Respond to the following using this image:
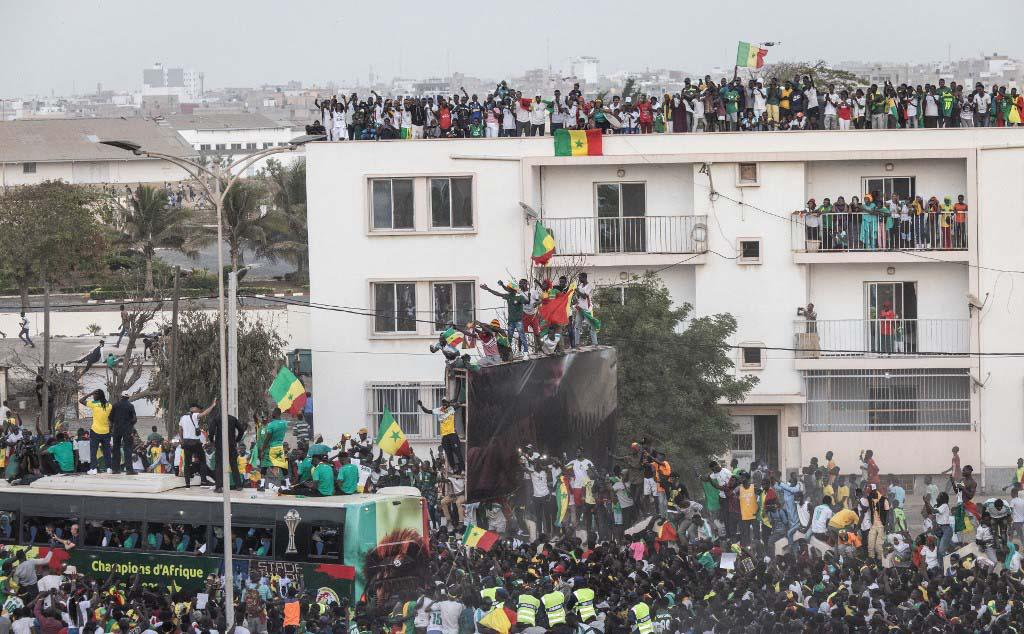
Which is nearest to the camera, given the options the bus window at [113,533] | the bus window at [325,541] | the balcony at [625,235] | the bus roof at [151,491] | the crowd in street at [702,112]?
the bus window at [325,541]

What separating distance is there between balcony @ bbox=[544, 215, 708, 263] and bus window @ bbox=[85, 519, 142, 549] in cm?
1783

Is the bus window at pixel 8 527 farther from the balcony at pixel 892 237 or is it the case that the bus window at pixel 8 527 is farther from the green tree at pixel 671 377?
the balcony at pixel 892 237

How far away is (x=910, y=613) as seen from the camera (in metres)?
17.3

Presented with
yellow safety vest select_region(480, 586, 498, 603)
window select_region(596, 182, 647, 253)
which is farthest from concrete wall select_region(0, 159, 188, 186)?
yellow safety vest select_region(480, 586, 498, 603)

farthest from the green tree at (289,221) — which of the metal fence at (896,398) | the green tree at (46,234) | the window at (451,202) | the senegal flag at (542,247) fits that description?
the senegal flag at (542,247)

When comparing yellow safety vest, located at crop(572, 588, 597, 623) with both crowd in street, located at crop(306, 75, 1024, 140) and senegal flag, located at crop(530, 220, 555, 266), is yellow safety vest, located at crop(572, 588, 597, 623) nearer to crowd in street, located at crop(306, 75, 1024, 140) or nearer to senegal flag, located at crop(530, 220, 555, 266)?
senegal flag, located at crop(530, 220, 555, 266)

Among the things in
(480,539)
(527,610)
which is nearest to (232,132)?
(480,539)

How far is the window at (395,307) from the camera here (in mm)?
38312

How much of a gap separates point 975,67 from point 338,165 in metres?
107

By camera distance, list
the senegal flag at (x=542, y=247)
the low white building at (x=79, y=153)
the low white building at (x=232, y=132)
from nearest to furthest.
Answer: the senegal flag at (x=542, y=247), the low white building at (x=79, y=153), the low white building at (x=232, y=132)

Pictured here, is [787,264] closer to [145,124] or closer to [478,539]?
[478,539]

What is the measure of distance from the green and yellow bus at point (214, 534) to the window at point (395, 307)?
15667 millimetres

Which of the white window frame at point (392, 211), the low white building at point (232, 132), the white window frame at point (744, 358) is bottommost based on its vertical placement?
the white window frame at point (744, 358)

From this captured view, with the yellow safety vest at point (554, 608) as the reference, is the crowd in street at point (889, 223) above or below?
above
